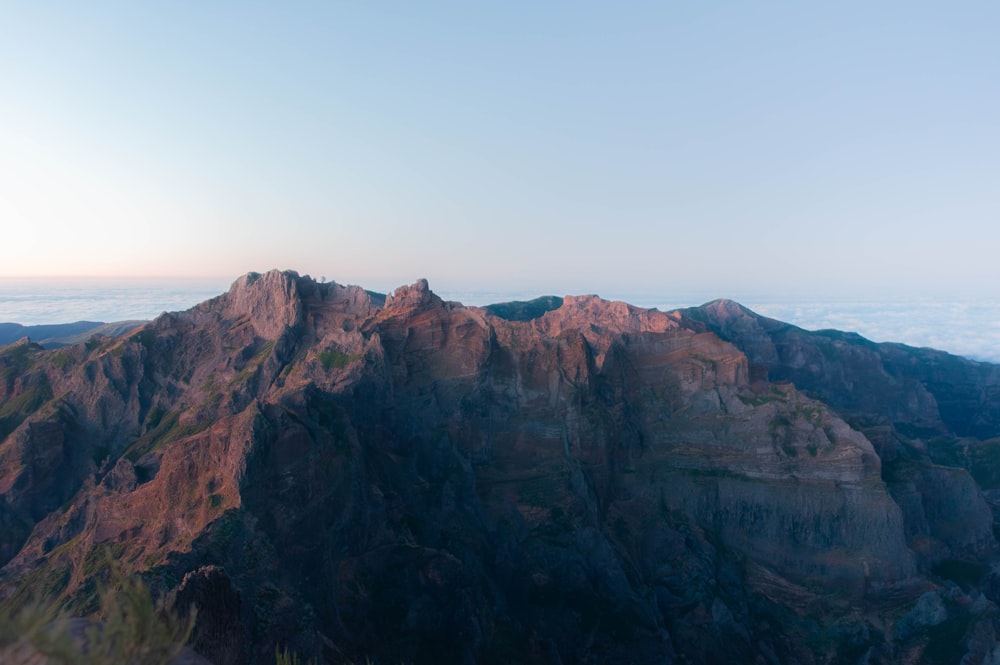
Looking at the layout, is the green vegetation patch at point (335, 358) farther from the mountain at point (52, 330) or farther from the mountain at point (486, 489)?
the mountain at point (52, 330)

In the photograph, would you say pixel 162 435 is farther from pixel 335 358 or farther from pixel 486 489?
pixel 486 489

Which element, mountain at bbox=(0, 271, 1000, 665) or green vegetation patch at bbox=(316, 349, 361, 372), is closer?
mountain at bbox=(0, 271, 1000, 665)

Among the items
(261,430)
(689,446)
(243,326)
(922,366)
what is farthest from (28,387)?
(922,366)

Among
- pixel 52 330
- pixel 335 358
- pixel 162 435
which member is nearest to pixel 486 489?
pixel 335 358

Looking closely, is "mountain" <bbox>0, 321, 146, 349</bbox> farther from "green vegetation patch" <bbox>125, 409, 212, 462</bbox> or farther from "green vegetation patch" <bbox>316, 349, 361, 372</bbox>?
"green vegetation patch" <bbox>316, 349, 361, 372</bbox>

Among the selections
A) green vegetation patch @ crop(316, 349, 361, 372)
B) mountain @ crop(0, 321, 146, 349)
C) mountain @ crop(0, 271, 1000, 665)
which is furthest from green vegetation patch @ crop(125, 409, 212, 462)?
mountain @ crop(0, 321, 146, 349)

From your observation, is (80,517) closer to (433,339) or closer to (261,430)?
(261,430)

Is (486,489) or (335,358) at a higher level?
(335,358)

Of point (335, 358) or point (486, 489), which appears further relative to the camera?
point (335, 358)

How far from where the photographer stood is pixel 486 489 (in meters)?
69.8

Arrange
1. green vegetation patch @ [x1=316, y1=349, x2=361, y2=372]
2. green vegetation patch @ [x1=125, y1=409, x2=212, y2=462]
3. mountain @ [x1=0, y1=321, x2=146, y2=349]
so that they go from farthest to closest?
1. mountain @ [x1=0, y1=321, x2=146, y2=349]
2. green vegetation patch @ [x1=316, y1=349, x2=361, y2=372]
3. green vegetation patch @ [x1=125, y1=409, x2=212, y2=462]

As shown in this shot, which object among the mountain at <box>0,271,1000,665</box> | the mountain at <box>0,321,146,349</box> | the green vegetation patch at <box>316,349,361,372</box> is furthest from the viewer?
the mountain at <box>0,321,146,349</box>

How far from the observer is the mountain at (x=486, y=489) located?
48188 mm

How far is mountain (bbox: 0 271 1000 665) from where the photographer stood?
4819 cm
